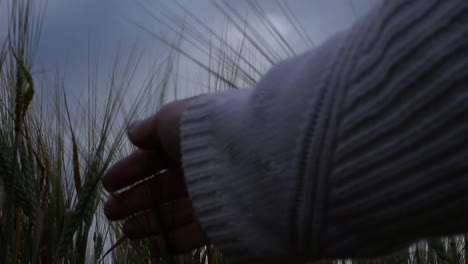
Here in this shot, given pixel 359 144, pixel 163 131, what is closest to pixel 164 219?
pixel 163 131

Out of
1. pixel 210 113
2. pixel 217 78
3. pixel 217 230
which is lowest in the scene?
pixel 217 230

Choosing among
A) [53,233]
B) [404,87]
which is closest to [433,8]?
[404,87]

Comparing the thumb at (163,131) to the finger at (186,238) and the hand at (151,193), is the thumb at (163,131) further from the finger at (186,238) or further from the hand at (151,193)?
the finger at (186,238)

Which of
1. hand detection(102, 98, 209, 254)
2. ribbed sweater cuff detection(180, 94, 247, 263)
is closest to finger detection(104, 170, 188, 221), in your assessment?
hand detection(102, 98, 209, 254)

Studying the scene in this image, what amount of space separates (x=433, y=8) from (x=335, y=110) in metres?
0.10

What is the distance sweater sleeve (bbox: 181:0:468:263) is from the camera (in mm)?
475

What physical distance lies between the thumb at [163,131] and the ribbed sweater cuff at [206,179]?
30 millimetres

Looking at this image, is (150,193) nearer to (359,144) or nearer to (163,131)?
(163,131)

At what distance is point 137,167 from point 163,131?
0.08 metres

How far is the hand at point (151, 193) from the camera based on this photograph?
2.44 feet

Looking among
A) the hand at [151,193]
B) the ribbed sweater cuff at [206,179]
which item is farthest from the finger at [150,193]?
the ribbed sweater cuff at [206,179]

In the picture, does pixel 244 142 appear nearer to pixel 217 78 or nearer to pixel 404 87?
pixel 404 87

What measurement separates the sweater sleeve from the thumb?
111mm

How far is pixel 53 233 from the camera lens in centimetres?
107
